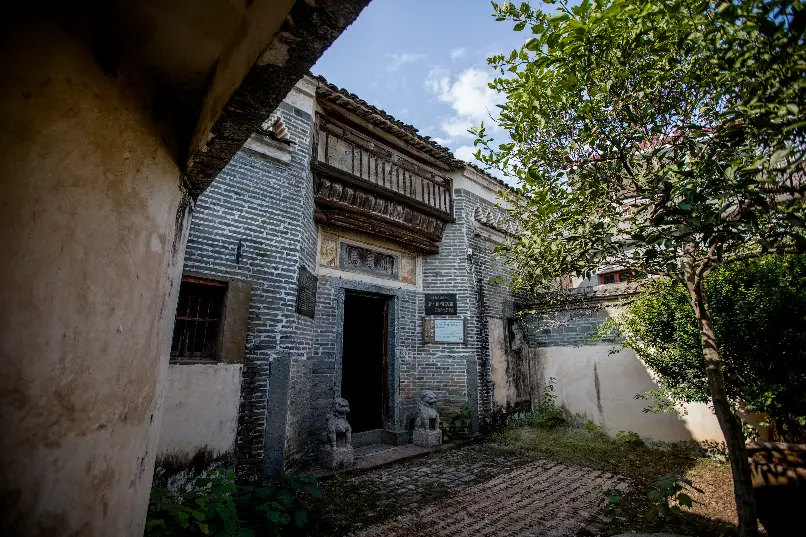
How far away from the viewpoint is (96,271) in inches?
61.9

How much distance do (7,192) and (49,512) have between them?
111 cm

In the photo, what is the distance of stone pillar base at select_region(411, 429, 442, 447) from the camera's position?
6.97 m

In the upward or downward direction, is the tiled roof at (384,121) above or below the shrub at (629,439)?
above

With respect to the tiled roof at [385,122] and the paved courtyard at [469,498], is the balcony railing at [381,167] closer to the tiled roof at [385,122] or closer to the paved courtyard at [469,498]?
the tiled roof at [385,122]

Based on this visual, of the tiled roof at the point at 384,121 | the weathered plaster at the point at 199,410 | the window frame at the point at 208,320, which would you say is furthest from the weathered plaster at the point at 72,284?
the tiled roof at the point at 384,121

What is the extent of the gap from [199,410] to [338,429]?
2.12m

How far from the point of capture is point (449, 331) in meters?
7.96

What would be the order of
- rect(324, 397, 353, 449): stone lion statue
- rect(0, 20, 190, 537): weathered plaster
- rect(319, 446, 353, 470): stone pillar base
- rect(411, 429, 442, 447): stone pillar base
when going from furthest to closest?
rect(411, 429, 442, 447): stone pillar base < rect(324, 397, 353, 449): stone lion statue < rect(319, 446, 353, 470): stone pillar base < rect(0, 20, 190, 537): weathered plaster

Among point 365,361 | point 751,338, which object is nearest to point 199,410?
point 365,361

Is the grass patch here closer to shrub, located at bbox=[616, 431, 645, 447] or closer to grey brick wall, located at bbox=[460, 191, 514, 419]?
shrub, located at bbox=[616, 431, 645, 447]

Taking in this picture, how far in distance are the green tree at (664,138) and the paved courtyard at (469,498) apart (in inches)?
70.1

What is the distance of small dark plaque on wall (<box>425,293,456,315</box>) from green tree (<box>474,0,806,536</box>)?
139 inches

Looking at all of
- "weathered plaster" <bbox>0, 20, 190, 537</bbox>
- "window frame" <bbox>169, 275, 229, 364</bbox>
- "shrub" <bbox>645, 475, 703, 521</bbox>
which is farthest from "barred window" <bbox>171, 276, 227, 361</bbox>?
"shrub" <bbox>645, 475, 703, 521</bbox>

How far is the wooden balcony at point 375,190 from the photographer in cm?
659
